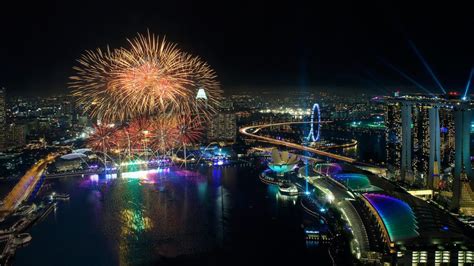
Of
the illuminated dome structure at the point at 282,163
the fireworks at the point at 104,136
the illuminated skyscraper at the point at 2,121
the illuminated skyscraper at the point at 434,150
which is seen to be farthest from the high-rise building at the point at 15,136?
the illuminated skyscraper at the point at 434,150

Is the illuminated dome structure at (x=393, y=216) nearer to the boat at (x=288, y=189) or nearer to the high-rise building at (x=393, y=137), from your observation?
the boat at (x=288, y=189)

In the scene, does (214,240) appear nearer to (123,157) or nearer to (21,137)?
(123,157)

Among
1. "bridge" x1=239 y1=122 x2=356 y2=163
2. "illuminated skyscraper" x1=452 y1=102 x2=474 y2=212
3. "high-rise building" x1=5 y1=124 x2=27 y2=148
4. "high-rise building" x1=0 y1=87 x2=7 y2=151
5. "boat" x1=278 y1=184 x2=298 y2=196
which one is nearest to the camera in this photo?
"illuminated skyscraper" x1=452 y1=102 x2=474 y2=212

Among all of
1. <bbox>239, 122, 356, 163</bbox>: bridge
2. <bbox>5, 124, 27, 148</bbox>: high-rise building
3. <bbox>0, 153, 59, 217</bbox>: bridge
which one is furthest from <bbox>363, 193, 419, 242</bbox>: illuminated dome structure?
<bbox>5, 124, 27, 148</bbox>: high-rise building

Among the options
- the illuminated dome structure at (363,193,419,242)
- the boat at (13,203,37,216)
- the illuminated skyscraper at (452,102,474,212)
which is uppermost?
the illuminated skyscraper at (452,102,474,212)

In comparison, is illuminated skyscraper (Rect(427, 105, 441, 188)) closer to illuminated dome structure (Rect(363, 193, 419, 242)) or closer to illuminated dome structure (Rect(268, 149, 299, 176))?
illuminated dome structure (Rect(363, 193, 419, 242))

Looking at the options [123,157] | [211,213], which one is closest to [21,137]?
[123,157]
